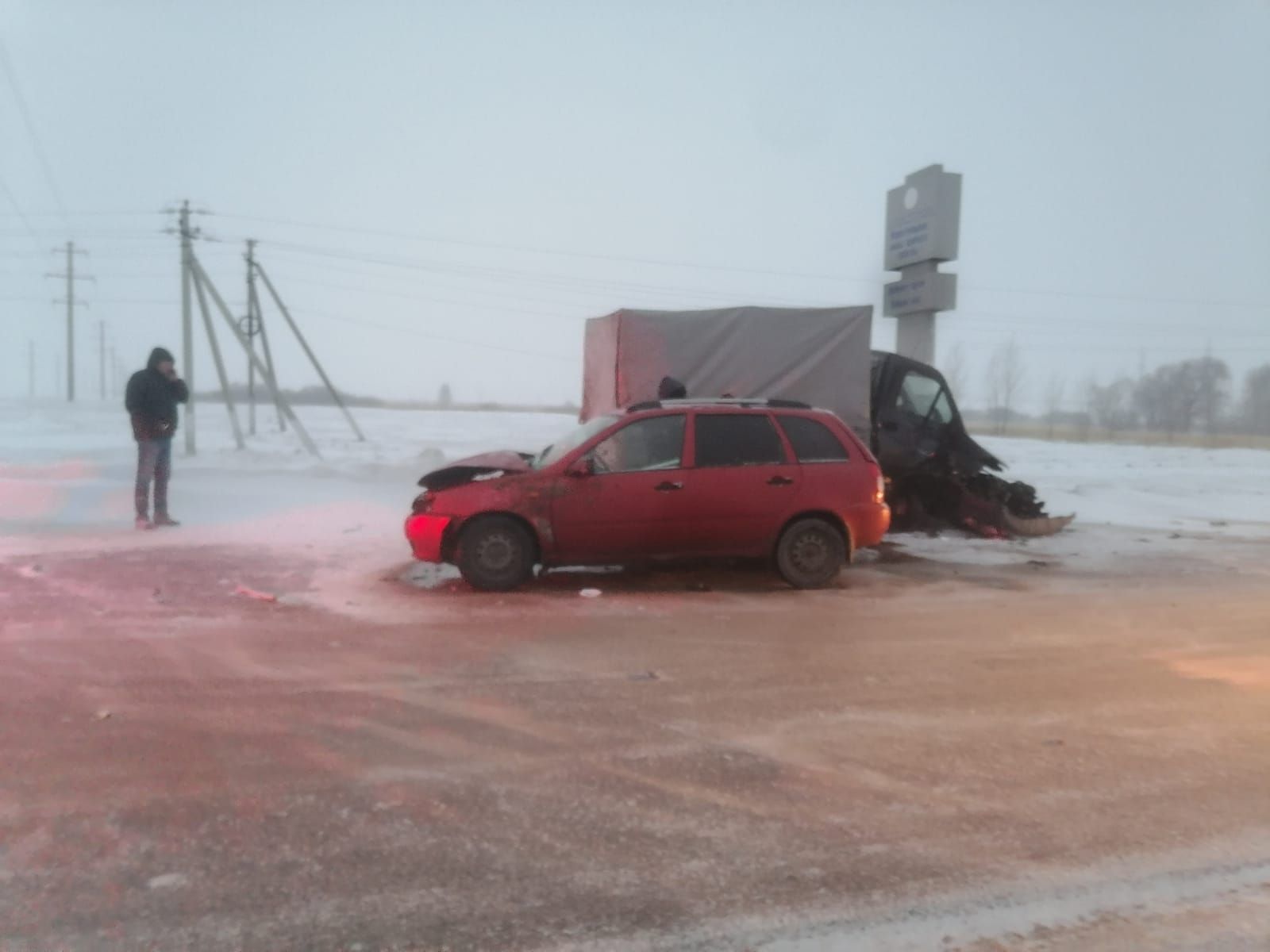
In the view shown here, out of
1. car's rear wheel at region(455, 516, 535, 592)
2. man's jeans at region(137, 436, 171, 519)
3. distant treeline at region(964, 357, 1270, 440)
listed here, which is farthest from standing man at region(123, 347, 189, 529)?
distant treeline at region(964, 357, 1270, 440)

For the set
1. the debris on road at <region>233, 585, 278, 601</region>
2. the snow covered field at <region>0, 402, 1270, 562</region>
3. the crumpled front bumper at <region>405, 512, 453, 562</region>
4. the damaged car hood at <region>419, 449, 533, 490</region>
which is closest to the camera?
the debris on road at <region>233, 585, 278, 601</region>

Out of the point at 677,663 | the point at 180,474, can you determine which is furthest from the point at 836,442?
the point at 180,474

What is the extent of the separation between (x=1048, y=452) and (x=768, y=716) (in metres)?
28.7

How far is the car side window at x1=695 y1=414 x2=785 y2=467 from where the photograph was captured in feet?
27.0

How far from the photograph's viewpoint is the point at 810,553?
8.41 meters

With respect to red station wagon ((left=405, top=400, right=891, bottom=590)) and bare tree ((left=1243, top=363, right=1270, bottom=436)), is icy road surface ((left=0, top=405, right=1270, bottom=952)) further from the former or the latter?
bare tree ((left=1243, top=363, right=1270, bottom=436))

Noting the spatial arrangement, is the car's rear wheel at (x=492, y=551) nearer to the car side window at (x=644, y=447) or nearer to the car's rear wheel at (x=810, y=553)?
the car side window at (x=644, y=447)

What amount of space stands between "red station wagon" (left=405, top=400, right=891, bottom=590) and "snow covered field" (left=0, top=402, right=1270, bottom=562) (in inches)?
85.7

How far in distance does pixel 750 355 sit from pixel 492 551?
4.46 metres

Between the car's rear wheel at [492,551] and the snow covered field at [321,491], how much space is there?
6.94ft

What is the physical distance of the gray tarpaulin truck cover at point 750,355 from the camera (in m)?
10.8

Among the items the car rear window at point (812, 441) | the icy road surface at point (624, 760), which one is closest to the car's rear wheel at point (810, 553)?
the icy road surface at point (624, 760)

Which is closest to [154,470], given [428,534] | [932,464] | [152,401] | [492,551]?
[152,401]

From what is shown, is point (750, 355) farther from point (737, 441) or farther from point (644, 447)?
point (644, 447)
